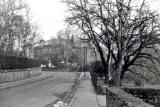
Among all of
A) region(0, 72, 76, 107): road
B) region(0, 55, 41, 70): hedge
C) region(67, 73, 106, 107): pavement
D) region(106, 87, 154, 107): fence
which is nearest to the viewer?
region(106, 87, 154, 107): fence

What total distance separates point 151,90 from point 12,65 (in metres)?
28.5

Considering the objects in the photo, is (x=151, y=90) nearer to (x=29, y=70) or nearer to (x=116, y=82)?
(x=116, y=82)

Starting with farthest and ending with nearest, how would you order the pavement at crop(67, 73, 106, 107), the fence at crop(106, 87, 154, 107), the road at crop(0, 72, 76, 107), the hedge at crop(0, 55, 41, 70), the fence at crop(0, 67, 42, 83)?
1. the hedge at crop(0, 55, 41, 70)
2. the fence at crop(0, 67, 42, 83)
3. the pavement at crop(67, 73, 106, 107)
4. the road at crop(0, 72, 76, 107)
5. the fence at crop(106, 87, 154, 107)

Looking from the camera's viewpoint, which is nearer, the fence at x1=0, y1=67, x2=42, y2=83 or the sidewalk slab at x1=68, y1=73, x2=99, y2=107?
the sidewalk slab at x1=68, y1=73, x2=99, y2=107

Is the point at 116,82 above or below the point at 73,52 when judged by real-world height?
below

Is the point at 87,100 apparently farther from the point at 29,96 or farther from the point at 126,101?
the point at 126,101

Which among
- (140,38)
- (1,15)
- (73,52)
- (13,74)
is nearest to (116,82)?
(140,38)

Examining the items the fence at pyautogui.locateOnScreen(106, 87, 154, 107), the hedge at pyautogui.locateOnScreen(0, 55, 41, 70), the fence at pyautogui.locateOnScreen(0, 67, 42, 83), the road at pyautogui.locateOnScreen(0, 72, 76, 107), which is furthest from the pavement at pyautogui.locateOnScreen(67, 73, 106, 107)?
the hedge at pyautogui.locateOnScreen(0, 55, 41, 70)

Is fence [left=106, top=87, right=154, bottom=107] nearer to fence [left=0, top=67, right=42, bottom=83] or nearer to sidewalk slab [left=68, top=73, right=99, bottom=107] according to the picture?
sidewalk slab [left=68, top=73, right=99, bottom=107]

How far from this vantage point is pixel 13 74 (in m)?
37.8

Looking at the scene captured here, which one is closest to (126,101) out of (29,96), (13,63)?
(29,96)

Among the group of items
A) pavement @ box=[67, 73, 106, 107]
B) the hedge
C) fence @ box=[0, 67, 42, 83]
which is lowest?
pavement @ box=[67, 73, 106, 107]

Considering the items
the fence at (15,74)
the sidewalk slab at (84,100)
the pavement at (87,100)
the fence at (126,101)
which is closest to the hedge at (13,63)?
the fence at (15,74)

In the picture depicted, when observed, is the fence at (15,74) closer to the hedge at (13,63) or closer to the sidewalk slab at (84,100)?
the hedge at (13,63)
